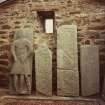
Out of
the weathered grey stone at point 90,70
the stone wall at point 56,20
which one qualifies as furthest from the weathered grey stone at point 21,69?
the weathered grey stone at point 90,70

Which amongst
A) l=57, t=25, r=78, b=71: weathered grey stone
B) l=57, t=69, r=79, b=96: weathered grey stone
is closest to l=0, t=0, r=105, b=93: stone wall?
l=57, t=25, r=78, b=71: weathered grey stone

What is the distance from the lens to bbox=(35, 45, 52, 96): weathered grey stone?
433cm

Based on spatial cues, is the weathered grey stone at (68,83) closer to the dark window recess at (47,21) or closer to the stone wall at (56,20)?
the stone wall at (56,20)

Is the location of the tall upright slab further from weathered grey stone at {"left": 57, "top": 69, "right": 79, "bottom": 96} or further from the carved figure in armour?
the carved figure in armour

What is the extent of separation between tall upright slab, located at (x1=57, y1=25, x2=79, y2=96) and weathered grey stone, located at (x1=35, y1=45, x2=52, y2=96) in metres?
0.19

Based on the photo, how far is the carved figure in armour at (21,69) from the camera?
4.33m

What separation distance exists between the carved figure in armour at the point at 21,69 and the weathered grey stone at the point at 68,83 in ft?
2.15

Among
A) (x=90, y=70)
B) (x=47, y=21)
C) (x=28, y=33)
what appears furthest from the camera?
(x=47, y=21)

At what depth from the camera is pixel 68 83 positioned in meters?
4.24

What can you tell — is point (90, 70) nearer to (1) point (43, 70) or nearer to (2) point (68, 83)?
(2) point (68, 83)

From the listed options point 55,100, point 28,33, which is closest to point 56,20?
point 28,33

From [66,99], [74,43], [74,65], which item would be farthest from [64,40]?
[66,99]

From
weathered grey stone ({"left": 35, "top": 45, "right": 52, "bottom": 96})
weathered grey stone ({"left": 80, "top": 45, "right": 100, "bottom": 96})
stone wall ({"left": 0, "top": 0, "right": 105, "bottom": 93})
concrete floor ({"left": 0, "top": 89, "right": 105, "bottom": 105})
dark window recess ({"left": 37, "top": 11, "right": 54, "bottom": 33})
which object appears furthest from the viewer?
dark window recess ({"left": 37, "top": 11, "right": 54, "bottom": 33})

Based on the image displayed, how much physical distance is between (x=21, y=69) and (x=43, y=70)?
466 mm
